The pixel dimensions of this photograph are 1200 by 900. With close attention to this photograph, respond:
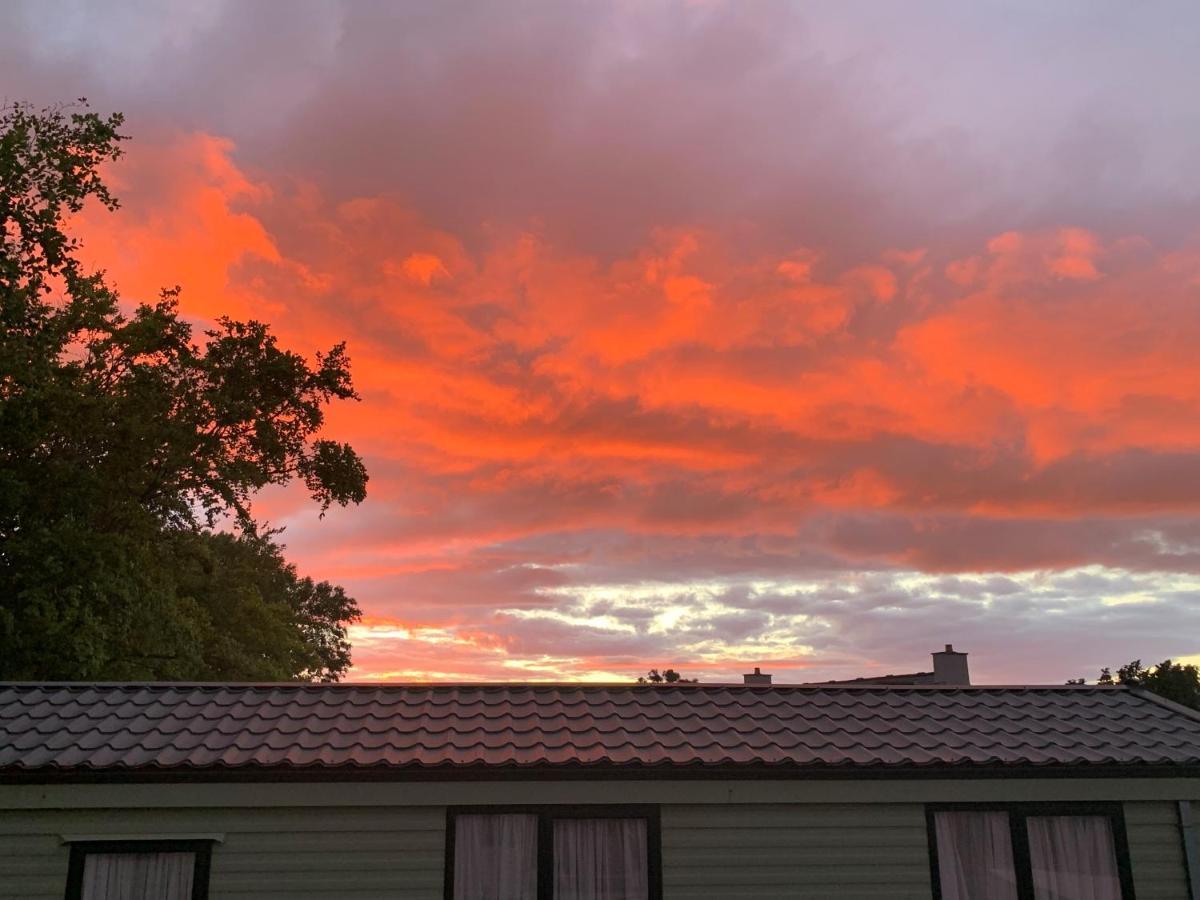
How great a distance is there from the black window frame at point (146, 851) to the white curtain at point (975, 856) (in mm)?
7240

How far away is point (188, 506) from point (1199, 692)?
4242 centimetres

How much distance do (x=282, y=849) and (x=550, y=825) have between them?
102 inches

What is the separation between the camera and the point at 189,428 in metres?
28.3

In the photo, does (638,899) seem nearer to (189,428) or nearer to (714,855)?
(714,855)

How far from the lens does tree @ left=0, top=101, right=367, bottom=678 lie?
24312 millimetres

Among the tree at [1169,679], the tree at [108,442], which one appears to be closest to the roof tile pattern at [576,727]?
the tree at [108,442]

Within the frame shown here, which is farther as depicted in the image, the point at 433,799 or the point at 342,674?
the point at 342,674

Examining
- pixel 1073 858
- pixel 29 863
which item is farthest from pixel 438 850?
pixel 1073 858

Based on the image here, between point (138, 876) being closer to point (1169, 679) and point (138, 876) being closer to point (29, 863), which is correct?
point (29, 863)

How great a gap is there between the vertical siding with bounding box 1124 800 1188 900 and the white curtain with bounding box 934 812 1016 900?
132 cm

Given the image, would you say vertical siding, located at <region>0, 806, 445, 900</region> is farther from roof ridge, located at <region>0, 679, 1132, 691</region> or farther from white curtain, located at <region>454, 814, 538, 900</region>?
roof ridge, located at <region>0, 679, 1132, 691</region>

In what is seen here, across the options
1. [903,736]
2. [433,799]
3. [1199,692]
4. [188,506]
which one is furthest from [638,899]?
[1199,692]

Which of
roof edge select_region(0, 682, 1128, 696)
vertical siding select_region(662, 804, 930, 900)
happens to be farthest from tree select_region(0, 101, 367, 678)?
vertical siding select_region(662, 804, 930, 900)

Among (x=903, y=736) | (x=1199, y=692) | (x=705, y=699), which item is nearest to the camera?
(x=903, y=736)
